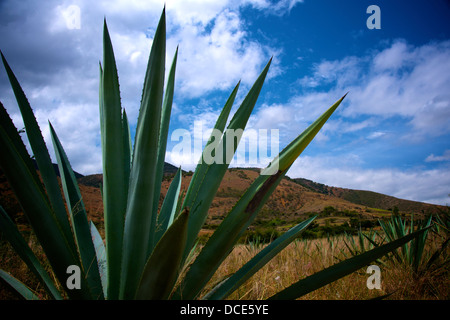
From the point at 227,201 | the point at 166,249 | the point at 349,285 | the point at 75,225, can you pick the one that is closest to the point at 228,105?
the point at 166,249

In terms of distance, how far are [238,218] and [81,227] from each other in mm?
714

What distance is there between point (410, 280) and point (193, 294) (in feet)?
10.4

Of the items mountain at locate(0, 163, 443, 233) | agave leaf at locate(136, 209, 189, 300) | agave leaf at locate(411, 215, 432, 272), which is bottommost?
agave leaf at locate(411, 215, 432, 272)

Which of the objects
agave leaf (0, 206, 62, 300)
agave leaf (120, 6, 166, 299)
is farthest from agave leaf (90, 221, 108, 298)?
agave leaf (120, 6, 166, 299)

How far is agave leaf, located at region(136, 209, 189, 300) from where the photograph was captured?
0.68 meters

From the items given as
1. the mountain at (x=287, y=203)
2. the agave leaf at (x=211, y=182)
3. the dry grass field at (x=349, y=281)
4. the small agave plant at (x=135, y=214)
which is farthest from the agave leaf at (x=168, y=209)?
the mountain at (x=287, y=203)

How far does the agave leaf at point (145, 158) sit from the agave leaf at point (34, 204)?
0.18 meters

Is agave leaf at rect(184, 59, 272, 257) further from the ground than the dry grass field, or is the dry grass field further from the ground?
agave leaf at rect(184, 59, 272, 257)

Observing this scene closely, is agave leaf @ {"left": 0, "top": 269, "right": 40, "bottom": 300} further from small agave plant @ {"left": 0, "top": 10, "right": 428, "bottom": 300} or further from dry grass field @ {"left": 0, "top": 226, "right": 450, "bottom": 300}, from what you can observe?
dry grass field @ {"left": 0, "top": 226, "right": 450, "bottom": 300}

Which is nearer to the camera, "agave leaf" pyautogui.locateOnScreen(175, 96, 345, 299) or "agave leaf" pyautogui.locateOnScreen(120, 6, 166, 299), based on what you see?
"agave leaf" pyautogui.locateOnScreen(120, 6, 166, 299)

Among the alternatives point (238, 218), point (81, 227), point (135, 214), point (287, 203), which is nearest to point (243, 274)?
point (238, 218)

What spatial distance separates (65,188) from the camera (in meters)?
1.15

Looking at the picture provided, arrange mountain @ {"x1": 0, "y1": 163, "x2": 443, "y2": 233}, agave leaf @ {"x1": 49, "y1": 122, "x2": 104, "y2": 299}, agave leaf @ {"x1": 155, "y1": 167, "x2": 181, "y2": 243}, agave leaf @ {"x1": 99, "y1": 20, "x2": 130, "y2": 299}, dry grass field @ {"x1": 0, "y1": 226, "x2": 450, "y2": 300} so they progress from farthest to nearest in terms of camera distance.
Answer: mountain @ {"x1": 0, "y1": 163, "x2": 443, "y2": 233} < dry grass field @ {"x1": 0, "y1": 226, "x2": 450, "y2": 300} < agave leaf @ {"x1": 155, "y1": 167, "x2": 181, "y2": 243} < agave leaf @ {"x1": 49, "y1": 122, "x2": 104, "y2": 299} < agave leaf @ {"x1": 99, "y1": 20, "x2": 130, "y2": 299}

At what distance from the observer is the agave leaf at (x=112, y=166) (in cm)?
91
